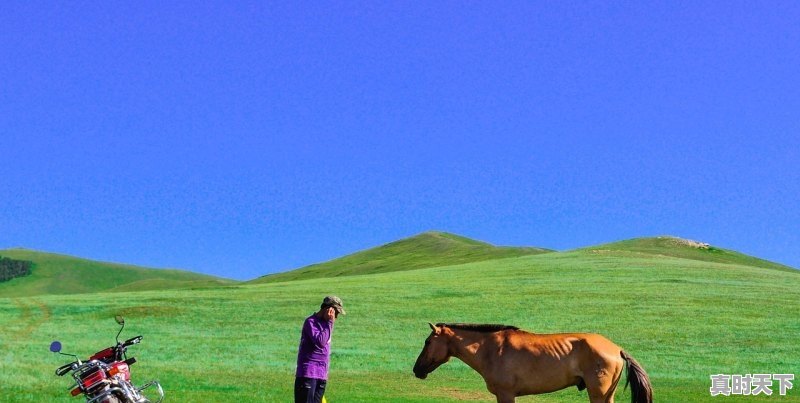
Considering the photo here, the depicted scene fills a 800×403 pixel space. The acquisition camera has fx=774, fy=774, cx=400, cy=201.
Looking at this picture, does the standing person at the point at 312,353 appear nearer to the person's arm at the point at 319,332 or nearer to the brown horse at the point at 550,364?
the person's arm at the point at 319,332

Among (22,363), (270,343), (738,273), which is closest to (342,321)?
(270,343)

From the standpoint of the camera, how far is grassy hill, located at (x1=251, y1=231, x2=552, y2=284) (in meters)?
124

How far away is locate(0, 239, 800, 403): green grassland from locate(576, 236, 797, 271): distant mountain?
2336cm

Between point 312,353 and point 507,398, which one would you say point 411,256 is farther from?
point 312,353

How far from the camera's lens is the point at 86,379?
10.8 metres

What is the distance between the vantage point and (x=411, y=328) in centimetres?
4003

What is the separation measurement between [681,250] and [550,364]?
91.2 metres

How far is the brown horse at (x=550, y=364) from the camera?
12250mm

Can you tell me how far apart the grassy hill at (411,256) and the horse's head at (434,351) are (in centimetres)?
10370

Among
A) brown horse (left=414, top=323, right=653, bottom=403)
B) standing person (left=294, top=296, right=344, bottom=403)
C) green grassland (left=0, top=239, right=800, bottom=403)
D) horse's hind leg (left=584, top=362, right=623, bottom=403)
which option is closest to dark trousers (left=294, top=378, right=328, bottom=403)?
standing person (left=294, top=296, right=344, bottom=403)

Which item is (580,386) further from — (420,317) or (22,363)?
(420,317)

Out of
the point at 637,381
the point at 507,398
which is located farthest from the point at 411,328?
the point at 637,381

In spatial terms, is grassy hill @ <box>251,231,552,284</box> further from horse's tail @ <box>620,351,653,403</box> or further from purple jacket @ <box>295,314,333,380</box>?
purple jacket @ <box>295,314,333,380</box>

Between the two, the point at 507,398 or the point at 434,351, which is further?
the point at 434,351
